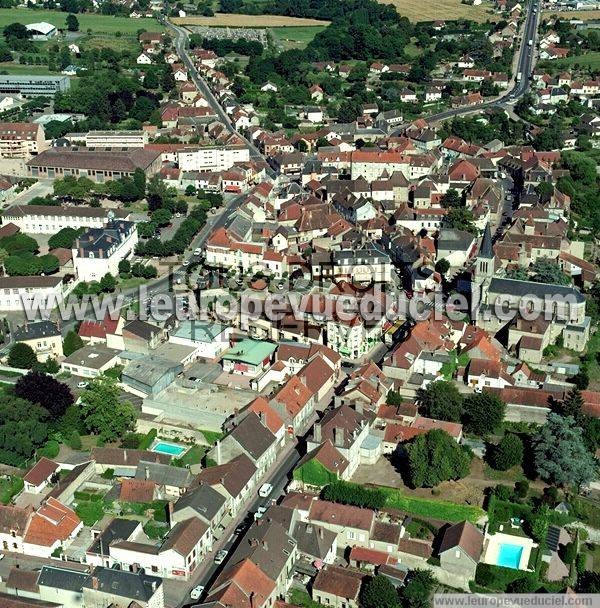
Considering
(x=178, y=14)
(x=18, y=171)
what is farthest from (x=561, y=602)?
(x=178, y=14)

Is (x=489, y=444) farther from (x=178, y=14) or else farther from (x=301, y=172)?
(x=178, y=14)

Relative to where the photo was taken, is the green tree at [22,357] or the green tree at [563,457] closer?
the green tree at [563,457]

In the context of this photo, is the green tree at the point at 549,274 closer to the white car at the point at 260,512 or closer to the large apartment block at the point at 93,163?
the white car at the point at 260,512

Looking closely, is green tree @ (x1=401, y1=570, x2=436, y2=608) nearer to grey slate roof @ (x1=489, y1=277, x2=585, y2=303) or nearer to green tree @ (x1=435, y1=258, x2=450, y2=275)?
grey slate roof @ (x1=489, y1=277, x2=585, y2=303)

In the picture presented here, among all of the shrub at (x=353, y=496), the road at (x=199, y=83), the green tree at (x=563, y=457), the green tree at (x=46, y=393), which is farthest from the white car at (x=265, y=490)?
the road at (x=199, y=83)

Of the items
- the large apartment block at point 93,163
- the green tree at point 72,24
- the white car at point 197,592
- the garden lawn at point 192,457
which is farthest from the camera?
the green tree at point 72,24

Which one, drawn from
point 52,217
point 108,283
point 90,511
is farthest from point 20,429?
point 52,217

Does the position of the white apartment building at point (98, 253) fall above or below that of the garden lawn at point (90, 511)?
above

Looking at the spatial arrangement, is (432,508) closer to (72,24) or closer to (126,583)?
Answer: (126,583)
